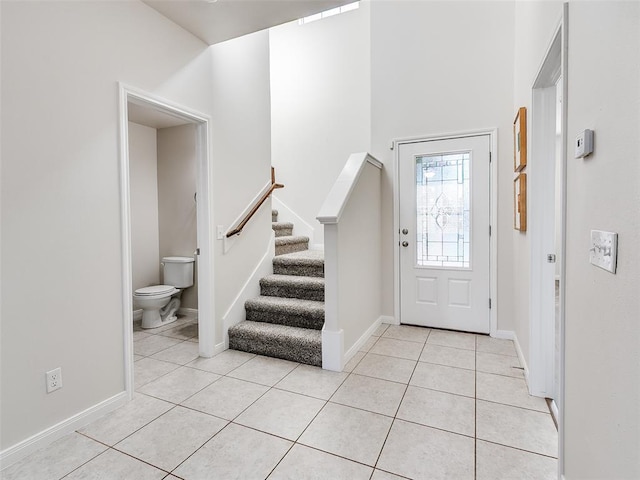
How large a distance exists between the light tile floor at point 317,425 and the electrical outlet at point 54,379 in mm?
285

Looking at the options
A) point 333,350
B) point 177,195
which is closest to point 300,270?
point 333,350

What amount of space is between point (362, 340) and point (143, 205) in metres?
3.08

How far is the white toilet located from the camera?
3594 millimetres

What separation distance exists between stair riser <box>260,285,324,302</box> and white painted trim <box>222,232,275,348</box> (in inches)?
3.8

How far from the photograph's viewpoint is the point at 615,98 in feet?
3.14

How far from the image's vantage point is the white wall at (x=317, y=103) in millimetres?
4422

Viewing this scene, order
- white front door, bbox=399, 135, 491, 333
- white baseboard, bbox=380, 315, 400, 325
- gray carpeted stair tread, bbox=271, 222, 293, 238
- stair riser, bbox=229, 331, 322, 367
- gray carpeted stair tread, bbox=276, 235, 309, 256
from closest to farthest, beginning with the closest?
1. stair riser, bbox=229, 331, 322, 367
2. white front door, bbox=399, 135, 491, 333
3. white baseboard, bbox=380, 315, 400, 325
4. gray carpeted stair tread, bbox=276, 235, 309, 256
5. gray carpeted stair tread, bbox=271, 222, 293, 238

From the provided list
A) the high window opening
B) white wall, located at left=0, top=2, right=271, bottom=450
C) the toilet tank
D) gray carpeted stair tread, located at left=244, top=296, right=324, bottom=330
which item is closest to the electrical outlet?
white wall, located at left=0, top=2, right=271, bottom=450

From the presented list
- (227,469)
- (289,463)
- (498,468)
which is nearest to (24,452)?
(227,469)

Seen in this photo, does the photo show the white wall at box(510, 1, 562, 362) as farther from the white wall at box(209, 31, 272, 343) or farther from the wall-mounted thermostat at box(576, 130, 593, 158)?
the white wall at box(209, 31, 272, 343)

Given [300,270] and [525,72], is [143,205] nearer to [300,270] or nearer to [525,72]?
[300,270]

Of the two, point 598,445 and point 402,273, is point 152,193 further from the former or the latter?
point 598,445

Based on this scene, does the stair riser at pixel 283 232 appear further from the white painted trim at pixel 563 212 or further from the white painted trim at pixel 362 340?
the white painted trim at pixel 563 212

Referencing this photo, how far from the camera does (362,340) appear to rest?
3.12 m
